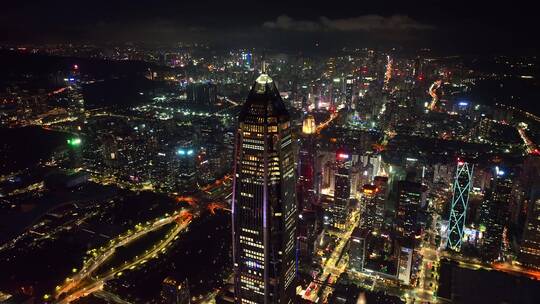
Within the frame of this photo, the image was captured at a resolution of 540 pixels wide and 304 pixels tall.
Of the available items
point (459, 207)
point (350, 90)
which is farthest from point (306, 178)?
point (350, 90)

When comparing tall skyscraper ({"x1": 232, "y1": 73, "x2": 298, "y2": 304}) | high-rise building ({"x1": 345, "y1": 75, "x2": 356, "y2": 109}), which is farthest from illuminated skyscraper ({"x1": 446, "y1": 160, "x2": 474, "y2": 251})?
high-rise building ({"x1": 345, "y1": 75, "x2": 356, "y2": 109})

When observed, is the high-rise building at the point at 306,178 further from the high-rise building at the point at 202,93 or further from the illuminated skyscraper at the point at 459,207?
the high-rise building at the point at 202,93

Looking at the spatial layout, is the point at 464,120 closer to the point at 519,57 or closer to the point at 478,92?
the point at 478,92

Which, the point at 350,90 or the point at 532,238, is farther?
the point at 350,90

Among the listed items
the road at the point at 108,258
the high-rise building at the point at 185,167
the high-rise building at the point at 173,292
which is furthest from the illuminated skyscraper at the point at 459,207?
the high-rise building at the point at 185,167

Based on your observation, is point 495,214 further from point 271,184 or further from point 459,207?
point 271,184
